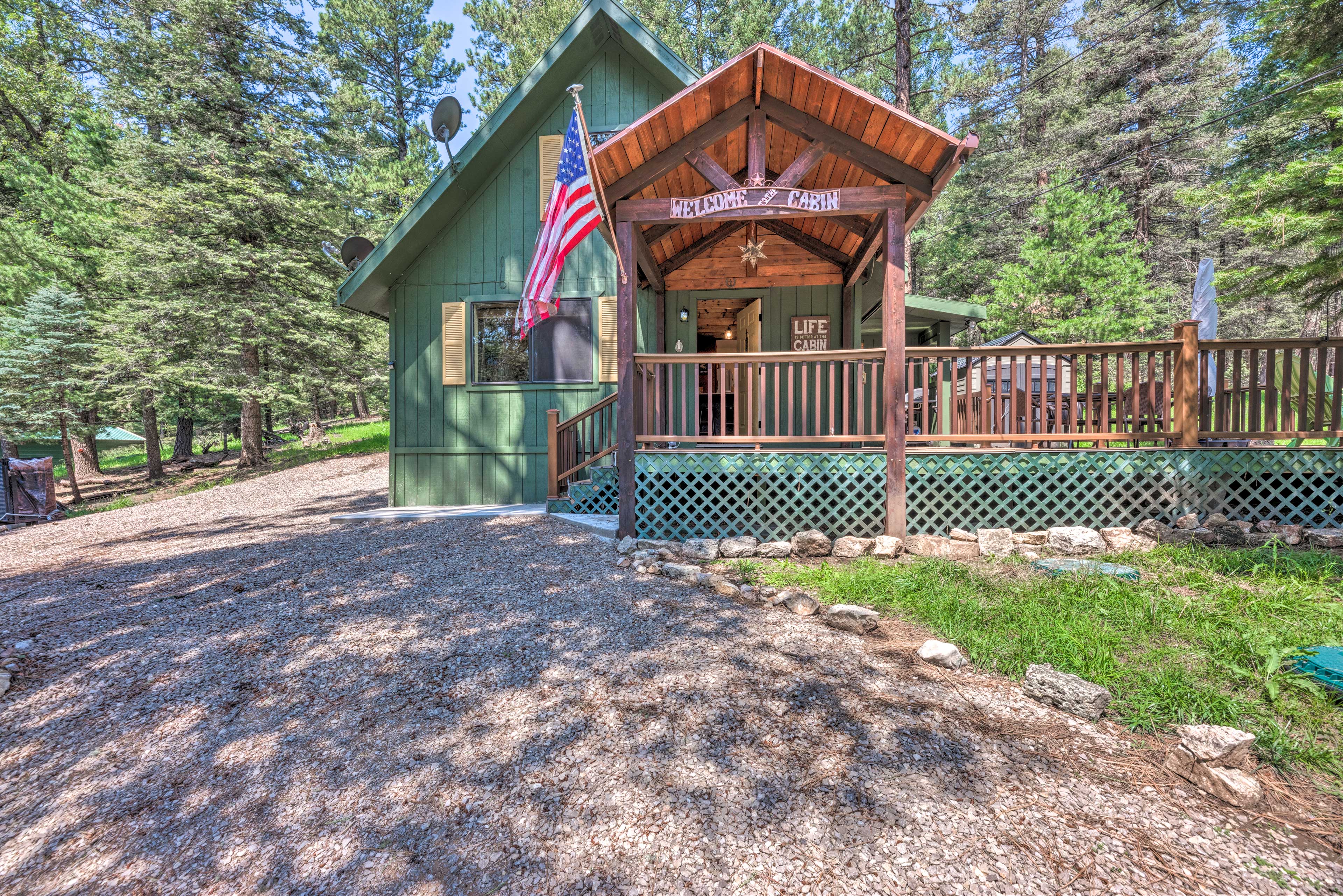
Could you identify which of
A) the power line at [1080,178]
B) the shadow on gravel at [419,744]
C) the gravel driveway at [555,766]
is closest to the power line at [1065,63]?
the power line at [1080,178]

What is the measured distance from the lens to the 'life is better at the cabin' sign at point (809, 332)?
8.23 metres

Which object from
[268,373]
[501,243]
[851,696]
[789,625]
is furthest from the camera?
[268,373]

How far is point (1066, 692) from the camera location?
8.15ft

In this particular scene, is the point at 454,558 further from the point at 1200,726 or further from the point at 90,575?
the point at 1200,726

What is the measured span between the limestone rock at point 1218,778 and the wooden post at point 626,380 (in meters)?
4.06

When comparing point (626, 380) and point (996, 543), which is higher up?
point (626, 380)

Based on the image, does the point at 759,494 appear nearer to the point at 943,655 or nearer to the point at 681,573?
the point at 681,573

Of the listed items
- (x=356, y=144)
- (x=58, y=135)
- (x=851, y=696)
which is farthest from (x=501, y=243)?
(x=58, y=135)

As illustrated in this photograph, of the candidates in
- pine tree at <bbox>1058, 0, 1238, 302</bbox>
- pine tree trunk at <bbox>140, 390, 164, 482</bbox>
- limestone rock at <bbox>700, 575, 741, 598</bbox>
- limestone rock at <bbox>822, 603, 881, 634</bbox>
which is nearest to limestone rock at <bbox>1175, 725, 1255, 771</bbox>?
limestone rock at <bbox>822, 603, 881, 634</bbox>

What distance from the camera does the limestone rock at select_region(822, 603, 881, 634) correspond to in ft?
11.1

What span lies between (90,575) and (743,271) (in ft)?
27.0

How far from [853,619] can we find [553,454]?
450 centimetres

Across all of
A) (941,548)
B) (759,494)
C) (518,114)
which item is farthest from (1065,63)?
(759,494)

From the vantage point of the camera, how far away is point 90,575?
4.90 m
